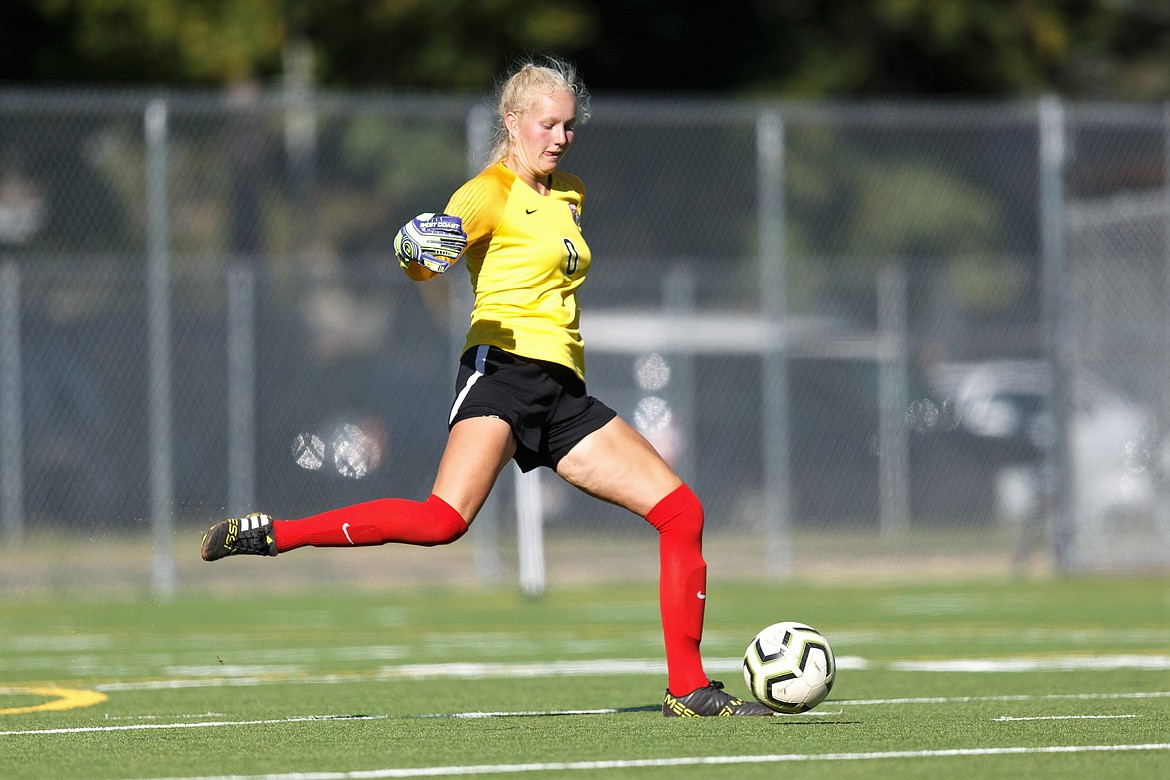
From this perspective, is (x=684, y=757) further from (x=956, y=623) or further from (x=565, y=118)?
(x=956, y=623)

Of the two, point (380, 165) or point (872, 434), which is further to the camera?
point (380, 165)

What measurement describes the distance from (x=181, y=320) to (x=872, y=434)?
245 inches

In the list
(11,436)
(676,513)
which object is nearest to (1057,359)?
(11,436)

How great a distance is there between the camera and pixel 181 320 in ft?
52.8

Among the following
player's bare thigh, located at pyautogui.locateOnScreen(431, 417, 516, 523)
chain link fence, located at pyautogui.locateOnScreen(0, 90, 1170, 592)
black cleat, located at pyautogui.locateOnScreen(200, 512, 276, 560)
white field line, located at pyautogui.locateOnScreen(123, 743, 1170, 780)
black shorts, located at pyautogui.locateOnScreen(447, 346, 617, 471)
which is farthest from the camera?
chain link fence, located at pyautogui.locateOnScreen(0, 90, 1170, 592)

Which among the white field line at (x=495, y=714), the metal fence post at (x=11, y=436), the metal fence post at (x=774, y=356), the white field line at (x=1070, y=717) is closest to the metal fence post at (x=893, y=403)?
the metal fence post at (x=774, y=356)

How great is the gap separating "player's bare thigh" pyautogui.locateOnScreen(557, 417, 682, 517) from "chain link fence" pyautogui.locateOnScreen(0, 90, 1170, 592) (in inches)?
312

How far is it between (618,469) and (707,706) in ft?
2.89

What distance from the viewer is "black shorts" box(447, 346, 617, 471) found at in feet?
21.9

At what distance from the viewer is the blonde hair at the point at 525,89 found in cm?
682

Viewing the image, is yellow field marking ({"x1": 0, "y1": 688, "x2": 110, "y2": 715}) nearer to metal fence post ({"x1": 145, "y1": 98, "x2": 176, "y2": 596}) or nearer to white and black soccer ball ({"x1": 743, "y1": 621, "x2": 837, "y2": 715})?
white and black soccer ball ({"x1": 743, "y1": 621, "x2": 837, "y2": 715})

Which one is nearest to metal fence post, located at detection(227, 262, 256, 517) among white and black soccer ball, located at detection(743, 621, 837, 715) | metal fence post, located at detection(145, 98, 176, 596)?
metal fence post, located at detection(145, 98, 176, 596)

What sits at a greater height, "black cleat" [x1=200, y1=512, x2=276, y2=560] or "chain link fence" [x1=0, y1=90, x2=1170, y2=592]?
"chain link fence" [x1=0, y1=90, x2=1170, y2=592]

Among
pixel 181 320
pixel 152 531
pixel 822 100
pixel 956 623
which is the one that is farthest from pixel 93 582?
pixel 822 100
